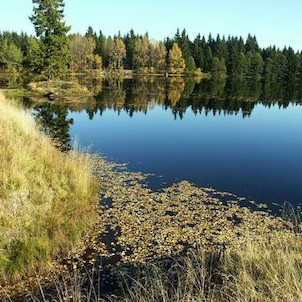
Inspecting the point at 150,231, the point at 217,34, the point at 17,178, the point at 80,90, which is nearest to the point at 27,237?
the point at 17,178

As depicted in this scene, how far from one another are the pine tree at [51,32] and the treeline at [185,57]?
54.3 metres

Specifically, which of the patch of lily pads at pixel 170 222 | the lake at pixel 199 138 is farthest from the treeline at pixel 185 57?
the patch of lily pads at pixel 170 222

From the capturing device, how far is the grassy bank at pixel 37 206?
373 inches

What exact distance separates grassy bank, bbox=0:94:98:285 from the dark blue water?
4.56m

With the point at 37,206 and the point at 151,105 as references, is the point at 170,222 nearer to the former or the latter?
the point at 37,206

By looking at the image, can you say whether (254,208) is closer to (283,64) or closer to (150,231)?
(150,231)

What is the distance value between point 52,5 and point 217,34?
83.5 m

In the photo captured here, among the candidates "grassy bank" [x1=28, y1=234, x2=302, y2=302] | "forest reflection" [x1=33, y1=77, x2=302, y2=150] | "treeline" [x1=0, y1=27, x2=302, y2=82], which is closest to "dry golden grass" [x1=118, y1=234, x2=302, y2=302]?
"grassy bank" [x1=28, y1=234, x2=302, y2=302]

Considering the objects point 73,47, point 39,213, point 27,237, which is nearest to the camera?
point 27,237

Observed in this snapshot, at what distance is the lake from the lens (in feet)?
59.4

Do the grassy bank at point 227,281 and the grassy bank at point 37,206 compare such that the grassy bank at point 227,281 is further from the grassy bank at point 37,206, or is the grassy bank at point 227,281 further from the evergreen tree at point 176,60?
the evergreen tree at point 176,60

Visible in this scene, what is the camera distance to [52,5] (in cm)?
5191

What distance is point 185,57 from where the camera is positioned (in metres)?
114

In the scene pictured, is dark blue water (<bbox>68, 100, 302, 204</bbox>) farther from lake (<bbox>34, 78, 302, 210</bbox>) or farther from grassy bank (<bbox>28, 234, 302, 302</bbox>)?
grassy bank (<bbox>28, 234, 302, 302</bbox>)
